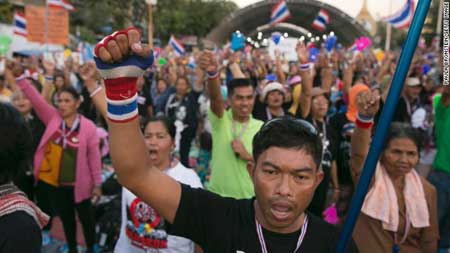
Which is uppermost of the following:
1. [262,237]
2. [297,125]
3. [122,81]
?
[122,81]

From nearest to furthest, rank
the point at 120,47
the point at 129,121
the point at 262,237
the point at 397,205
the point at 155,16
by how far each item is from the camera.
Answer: the point at 120,47, the point at 129,121, the point at 262,237, the point at 397,205, the point at 155,16

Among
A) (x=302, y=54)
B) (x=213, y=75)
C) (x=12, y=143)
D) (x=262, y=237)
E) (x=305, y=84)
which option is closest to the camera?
(x=262, y=237)

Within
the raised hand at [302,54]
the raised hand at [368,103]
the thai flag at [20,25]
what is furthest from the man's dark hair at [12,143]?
the thai flag at [20,25]

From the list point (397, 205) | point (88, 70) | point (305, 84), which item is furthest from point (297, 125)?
point (305, 84)

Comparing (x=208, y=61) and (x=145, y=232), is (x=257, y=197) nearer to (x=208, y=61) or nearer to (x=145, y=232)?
(x=145, y=232)

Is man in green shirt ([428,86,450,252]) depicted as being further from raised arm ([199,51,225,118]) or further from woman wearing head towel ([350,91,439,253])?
raised arm ([199,51,225,118])

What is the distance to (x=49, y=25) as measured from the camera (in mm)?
10320

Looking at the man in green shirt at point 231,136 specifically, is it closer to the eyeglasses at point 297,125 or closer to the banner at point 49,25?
the eyeglasses at point 297,125

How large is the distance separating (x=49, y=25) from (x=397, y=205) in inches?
381

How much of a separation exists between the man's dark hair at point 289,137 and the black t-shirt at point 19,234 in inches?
32.8

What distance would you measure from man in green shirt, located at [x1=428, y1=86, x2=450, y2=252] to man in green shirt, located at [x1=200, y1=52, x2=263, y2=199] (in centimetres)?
164

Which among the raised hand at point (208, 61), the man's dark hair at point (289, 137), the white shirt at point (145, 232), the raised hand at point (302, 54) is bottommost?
the white shirt at point (145, 232)

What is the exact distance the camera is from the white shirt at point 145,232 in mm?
2592

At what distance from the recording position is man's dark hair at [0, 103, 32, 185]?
1.68m
